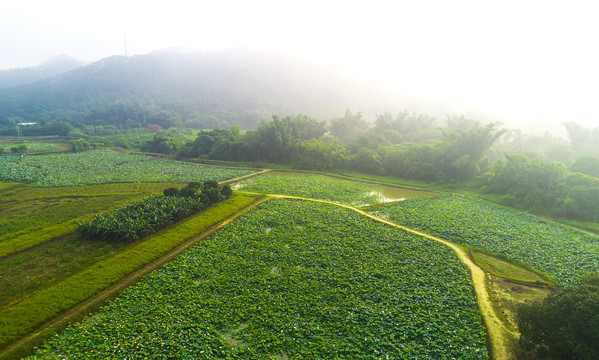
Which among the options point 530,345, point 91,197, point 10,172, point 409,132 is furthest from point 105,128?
point 530,345

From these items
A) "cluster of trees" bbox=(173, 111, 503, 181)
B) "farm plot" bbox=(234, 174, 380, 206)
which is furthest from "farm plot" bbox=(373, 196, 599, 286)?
"cluster of trees" bbox=(173, 111, 503, 181)

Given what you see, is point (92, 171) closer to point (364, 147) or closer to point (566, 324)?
point (364, 147)

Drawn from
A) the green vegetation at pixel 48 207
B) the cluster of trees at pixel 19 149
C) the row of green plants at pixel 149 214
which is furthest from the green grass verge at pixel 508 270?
the cluster of trees at pixel 19 149

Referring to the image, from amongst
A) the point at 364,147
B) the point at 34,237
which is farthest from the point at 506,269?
the point at 364,147

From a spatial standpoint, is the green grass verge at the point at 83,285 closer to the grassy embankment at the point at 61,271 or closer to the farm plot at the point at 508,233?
the grassy embankment at the point at 61,271

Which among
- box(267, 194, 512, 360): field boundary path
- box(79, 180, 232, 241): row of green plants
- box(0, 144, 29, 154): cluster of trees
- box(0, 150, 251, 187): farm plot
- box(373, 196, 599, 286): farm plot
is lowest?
box(267, 194, 512, 360): field boundary path

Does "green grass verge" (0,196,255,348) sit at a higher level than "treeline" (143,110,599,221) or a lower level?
lower

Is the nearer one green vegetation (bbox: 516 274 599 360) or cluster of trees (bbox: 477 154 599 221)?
green vegetation (bbox: 516 274 599 360)

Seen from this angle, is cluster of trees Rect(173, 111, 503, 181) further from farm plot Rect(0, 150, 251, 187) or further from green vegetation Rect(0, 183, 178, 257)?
green vegetation Rect(0, 183, 178, 257)
